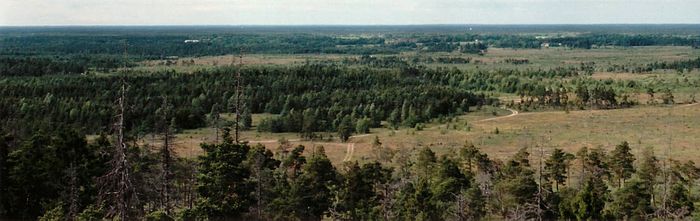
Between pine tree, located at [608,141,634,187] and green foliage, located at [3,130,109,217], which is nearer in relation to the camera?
green foliage, located at [3,130,109,217]

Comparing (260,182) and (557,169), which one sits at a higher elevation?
(260,182)

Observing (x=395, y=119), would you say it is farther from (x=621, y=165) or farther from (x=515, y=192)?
(x=515, y=192)

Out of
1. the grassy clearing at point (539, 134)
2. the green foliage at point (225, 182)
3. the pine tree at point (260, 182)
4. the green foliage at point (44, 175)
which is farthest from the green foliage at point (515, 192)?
the grassy clearing at point (539, 134)

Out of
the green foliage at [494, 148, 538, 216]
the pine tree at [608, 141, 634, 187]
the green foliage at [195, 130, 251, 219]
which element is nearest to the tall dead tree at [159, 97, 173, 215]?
the green foliage at [195, 130, 251, 219]

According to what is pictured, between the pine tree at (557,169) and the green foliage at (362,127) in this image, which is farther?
the green foliage at (362,127)

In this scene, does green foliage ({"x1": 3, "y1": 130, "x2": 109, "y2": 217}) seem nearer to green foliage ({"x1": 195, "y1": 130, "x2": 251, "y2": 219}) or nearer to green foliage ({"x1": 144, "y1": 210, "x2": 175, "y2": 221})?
green foliage ({"x1": 195, "y1": 130, "x2": 251, "y2": 219})

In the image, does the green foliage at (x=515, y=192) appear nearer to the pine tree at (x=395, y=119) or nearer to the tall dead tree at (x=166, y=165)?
the tall dead tree at (x=166, y=165)

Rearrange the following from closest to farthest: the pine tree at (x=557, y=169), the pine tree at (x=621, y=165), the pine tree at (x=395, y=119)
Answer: the pine tree at (x=557, y=169), the pine tree at (x=621, y=165), the pine tree at (x=395, y=119)

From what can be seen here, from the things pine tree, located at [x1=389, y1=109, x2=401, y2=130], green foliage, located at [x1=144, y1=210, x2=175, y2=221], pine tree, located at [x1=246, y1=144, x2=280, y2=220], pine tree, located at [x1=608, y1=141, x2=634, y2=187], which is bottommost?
pine tree, located at [x1=389, y1=109, x2=401, y2=130]

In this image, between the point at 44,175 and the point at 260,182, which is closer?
the point at 44,175

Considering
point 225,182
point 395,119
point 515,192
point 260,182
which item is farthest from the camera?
point 395,119

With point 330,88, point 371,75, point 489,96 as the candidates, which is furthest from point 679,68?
point 330,88

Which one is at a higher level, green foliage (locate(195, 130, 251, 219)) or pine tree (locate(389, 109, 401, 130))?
green foliage (locate(195, 130, 251, 219))

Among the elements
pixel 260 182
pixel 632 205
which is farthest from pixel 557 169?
pixel 260 182
